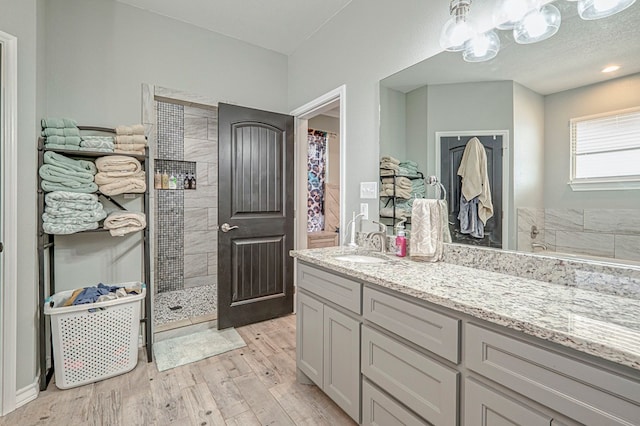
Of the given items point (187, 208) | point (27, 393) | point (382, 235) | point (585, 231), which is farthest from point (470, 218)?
point (187, 208)

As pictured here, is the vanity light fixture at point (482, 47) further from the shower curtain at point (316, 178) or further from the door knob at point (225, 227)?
the shower curtain at point (316, 178)

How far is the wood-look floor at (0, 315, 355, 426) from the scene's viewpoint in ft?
5.46

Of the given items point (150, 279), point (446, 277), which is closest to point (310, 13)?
point (446, 277)

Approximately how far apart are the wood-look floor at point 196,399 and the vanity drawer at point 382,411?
327 millimetres

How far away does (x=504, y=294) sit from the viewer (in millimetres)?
1109

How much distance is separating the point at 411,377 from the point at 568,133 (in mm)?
1243

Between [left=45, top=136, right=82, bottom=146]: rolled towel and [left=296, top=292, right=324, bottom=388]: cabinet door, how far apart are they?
182 cm

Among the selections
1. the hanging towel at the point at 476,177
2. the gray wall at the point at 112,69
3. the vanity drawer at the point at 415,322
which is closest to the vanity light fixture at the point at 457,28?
the hanging towel at the point at 476,177

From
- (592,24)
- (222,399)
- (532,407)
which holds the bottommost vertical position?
(222,399)

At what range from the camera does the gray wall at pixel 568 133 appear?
3.79 ft

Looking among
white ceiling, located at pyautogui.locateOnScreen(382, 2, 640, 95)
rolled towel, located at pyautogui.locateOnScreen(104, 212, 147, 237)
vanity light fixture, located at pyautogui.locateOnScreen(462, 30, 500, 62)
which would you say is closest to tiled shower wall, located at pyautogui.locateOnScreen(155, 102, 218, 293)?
rolled towel, located at pyautogui.locateOnScreen(104, 212, 147, 237)

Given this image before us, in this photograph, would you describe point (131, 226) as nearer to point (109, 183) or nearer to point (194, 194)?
point (109, 183)

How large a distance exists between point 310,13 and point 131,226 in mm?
2244

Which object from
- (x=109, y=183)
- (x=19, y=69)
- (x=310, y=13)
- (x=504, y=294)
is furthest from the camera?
(x=310, y=13)
